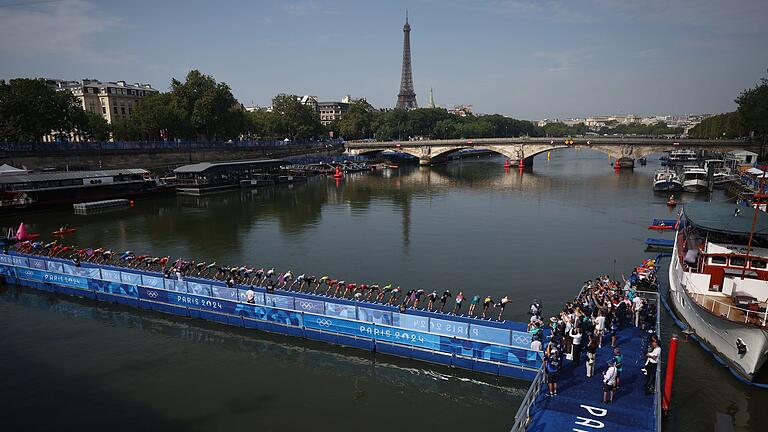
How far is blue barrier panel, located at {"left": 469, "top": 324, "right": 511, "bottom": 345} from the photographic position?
69.0 ft

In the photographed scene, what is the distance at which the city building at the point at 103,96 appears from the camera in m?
148

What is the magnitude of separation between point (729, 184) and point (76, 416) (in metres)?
97.2

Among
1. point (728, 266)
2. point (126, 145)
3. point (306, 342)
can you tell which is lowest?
point (306, 342)

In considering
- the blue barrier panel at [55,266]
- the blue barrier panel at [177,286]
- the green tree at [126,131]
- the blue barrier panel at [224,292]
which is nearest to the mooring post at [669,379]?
the blue barrier panel at [224,292]

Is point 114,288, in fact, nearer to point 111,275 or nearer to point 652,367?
point 111,275

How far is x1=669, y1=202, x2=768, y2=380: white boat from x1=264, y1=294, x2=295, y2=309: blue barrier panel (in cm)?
2068

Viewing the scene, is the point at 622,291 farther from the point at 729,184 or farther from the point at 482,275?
the point at 729,184

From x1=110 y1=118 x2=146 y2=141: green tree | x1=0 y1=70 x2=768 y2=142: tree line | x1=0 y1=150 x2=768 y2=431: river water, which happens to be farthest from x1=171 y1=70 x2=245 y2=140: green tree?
x1=0 y1=150 x2=768 y2=431: river water

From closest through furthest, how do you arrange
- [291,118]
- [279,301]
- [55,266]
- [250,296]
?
1. [279,301]
2. [250,296]
3. [55,266]
4. [291,118]

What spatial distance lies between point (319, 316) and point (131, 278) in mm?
13660

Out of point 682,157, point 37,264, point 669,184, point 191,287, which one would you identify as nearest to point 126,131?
point 37,264

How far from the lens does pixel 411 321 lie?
74.7ft

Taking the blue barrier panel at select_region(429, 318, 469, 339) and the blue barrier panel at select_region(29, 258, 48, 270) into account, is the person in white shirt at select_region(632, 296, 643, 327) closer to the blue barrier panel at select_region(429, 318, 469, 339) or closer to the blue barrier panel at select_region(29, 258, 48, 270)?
the blue barrier panel at select_region(429, 318, 469, 339)

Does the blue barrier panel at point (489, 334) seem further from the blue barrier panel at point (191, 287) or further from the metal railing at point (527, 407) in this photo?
the blue barrier panel at point (191, 287)
